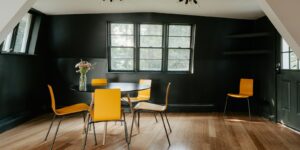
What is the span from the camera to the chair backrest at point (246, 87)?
4.98 m

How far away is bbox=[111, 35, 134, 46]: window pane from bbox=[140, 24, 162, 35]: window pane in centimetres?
34

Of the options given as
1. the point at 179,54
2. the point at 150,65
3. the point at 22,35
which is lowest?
the point at 150,65

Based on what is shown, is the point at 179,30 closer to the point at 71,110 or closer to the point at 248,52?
the point at 248,52

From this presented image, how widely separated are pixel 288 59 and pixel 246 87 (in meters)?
1.16

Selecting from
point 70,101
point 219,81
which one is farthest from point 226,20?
point 70,101

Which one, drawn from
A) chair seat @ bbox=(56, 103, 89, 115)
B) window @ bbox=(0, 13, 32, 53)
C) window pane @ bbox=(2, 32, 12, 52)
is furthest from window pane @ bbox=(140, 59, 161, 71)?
window pane @ bbox=(2, 32, 12, 52)

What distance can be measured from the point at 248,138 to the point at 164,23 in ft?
10.3

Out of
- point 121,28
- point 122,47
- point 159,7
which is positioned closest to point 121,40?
point 122,47

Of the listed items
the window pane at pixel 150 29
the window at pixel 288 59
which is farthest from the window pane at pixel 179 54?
the window at pixel 288 59

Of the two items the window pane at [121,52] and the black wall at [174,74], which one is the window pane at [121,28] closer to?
the black wall at [174,74]

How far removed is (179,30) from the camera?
17.7 feet

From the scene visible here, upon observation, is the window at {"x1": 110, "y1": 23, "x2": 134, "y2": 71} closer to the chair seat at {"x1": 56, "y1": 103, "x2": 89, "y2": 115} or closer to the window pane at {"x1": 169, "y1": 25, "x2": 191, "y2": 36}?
the window pane at {"x1": 169, "y1": 25, "x2": 191, "y2": 36}

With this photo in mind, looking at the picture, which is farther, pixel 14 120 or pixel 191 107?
pixel 191 107

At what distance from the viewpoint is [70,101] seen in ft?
17.3
